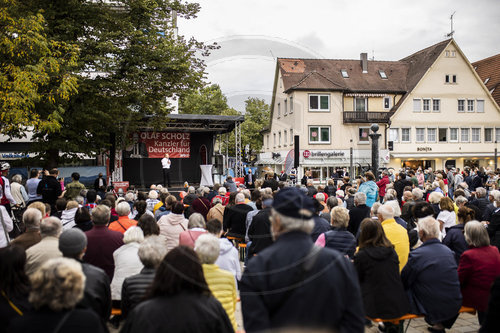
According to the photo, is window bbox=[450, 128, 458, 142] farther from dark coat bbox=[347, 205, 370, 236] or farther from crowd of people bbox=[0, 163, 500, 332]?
dark coat bbox=[347, 205, 370, 236]

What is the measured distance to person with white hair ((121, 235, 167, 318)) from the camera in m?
3.47

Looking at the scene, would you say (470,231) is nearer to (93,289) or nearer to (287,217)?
(287,217)

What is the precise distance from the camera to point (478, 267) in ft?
14.6

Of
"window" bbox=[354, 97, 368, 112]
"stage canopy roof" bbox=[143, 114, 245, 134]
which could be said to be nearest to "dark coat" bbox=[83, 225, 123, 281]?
"stage canopy roof" bbox=[143, 114, 245, 134]

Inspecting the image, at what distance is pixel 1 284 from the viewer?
3051 millimetres

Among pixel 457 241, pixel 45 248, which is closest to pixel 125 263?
pixel 45 248

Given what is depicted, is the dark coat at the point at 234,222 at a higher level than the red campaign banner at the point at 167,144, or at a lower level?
lower

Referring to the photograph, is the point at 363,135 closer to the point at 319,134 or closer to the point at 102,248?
the point at 319,134

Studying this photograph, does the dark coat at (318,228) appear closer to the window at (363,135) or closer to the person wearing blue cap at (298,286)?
the person wearing blue cap at (298,286)

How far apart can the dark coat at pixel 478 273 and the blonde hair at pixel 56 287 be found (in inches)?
162

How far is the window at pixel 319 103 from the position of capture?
35000 millimetres

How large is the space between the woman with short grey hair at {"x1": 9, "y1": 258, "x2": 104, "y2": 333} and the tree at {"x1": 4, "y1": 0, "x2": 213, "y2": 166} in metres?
13.2

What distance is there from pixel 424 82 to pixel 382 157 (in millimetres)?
8054

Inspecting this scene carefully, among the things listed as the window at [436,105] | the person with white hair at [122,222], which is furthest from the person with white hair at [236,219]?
the window at [436,105]
